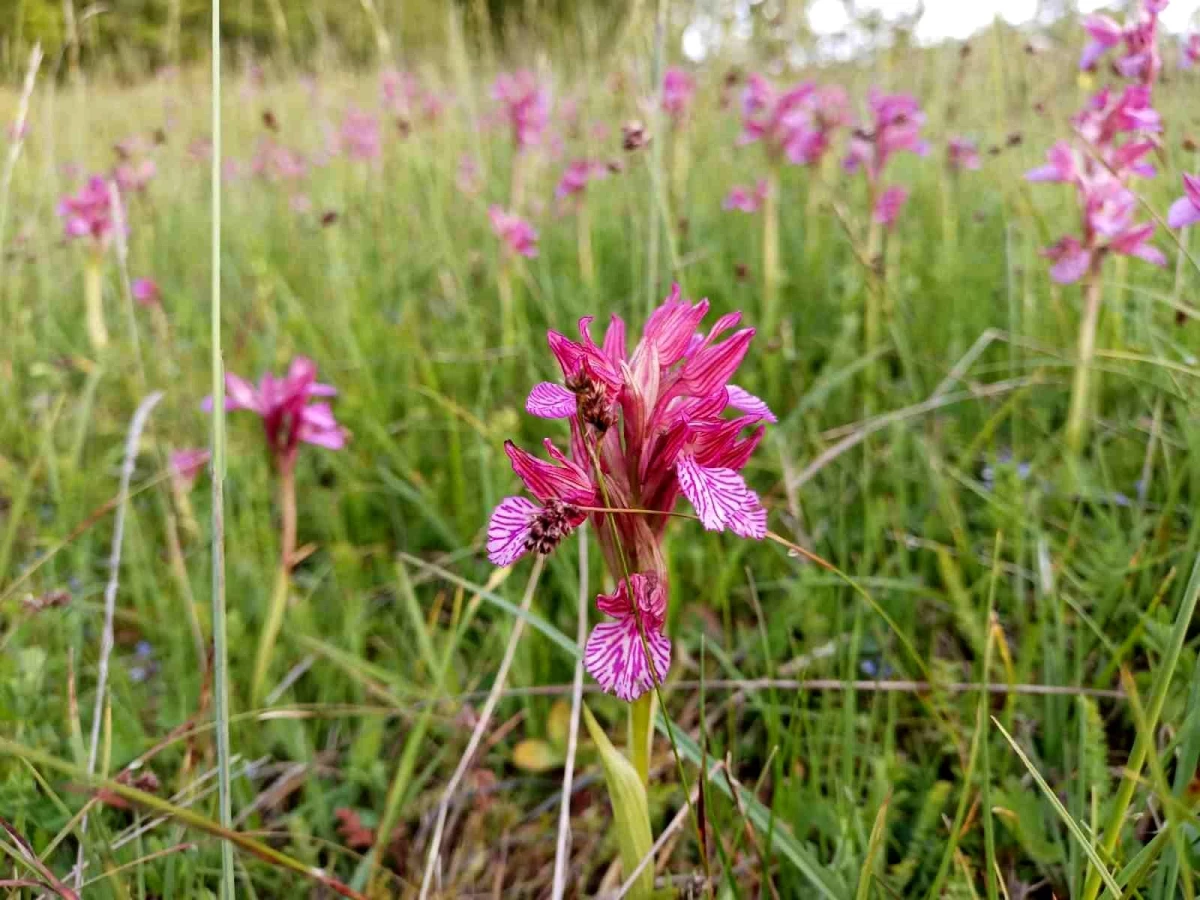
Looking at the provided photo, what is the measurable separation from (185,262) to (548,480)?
4.19 m

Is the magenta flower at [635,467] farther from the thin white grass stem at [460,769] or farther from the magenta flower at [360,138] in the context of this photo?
the magenta flower at [360,138]

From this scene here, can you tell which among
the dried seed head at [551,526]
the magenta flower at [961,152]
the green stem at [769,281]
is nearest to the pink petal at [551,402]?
the dried seed head at [551,526]

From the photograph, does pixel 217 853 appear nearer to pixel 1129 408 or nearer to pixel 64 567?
pixel 64 567

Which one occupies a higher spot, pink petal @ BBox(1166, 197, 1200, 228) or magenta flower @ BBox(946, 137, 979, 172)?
pink petal @ BBox(1166, 197, 1200, 228)

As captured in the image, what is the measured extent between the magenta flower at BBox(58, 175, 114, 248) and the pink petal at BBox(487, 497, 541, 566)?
8.33 ft

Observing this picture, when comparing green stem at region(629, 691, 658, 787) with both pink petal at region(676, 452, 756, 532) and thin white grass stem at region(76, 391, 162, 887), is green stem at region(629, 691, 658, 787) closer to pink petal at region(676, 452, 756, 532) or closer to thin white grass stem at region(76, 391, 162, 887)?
pink petal at region(676, 452, 756, 532)

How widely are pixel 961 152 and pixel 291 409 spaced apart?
8.34 feet

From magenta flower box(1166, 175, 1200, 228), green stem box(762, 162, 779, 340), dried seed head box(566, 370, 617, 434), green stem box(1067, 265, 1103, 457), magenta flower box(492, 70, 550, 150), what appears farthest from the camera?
magenta flower box(492, 70, 550, 150)

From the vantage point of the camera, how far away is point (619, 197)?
13.4 ft

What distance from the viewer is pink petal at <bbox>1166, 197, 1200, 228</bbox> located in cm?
110

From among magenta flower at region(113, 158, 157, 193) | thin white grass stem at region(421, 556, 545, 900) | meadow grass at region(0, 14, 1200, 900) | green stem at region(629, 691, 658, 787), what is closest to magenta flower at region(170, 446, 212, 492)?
meadow grass at region(0, 14, 1200, 900)

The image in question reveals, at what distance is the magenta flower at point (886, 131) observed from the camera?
2.72 metres

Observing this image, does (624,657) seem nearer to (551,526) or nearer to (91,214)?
(551,526)

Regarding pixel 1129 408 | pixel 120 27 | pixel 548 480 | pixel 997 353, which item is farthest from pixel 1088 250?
pixel 120 27
